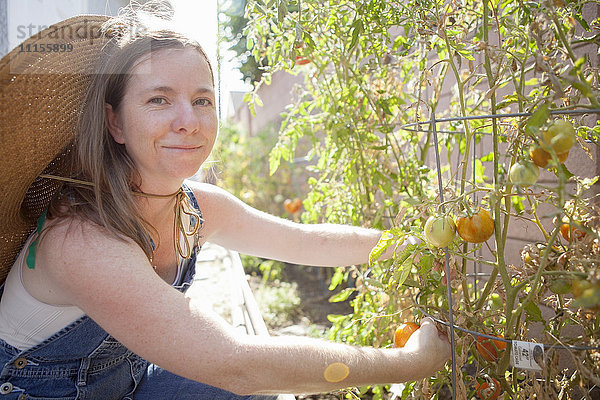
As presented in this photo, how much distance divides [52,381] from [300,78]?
425 centimetres

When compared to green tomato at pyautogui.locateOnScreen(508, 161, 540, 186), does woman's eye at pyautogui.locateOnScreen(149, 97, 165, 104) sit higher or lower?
higher

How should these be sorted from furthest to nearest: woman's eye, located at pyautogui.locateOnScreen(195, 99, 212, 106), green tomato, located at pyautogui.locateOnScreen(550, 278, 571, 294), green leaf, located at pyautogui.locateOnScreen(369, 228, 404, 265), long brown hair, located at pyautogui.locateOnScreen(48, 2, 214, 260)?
woman's eye, located at pyautogui.locateOnScreen(195, 99, 212, 106)
long brown hair, located at pyautogui.locateOnScreen(48, 2, 214, 260)
green leaf, located at pyautogui.locateOnScreen(369, 228, 404, 265)
green tomato, located at pyautogui.locateOnScreen(550, 278, 571, 294)

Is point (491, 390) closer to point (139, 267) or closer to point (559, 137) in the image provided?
point (559, 137)

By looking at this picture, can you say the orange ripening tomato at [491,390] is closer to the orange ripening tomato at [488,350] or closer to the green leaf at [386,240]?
the orange ripening tomato at [488,350]

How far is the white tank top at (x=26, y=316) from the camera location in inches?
43.2

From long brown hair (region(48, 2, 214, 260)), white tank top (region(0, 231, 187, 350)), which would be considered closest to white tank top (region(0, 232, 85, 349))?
white tank top (region(0, 231, 187, 350))

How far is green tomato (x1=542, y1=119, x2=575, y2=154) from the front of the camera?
708 millimetres

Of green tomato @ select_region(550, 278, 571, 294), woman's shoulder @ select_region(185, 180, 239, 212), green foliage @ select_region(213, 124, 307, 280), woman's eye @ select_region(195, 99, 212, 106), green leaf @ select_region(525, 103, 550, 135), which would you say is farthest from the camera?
green foliage @ select_region(213, 124, 307, 280)

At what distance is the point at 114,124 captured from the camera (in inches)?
46.1

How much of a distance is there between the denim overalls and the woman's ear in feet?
1.41

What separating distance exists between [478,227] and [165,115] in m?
0.71

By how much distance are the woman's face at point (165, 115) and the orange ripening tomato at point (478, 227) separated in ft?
2.09

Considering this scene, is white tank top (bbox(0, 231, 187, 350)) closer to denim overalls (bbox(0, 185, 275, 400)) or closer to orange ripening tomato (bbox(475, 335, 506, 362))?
denim overalls (bbox(0, 185, 275, 400))

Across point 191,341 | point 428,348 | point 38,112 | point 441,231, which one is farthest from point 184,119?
point 428,348
